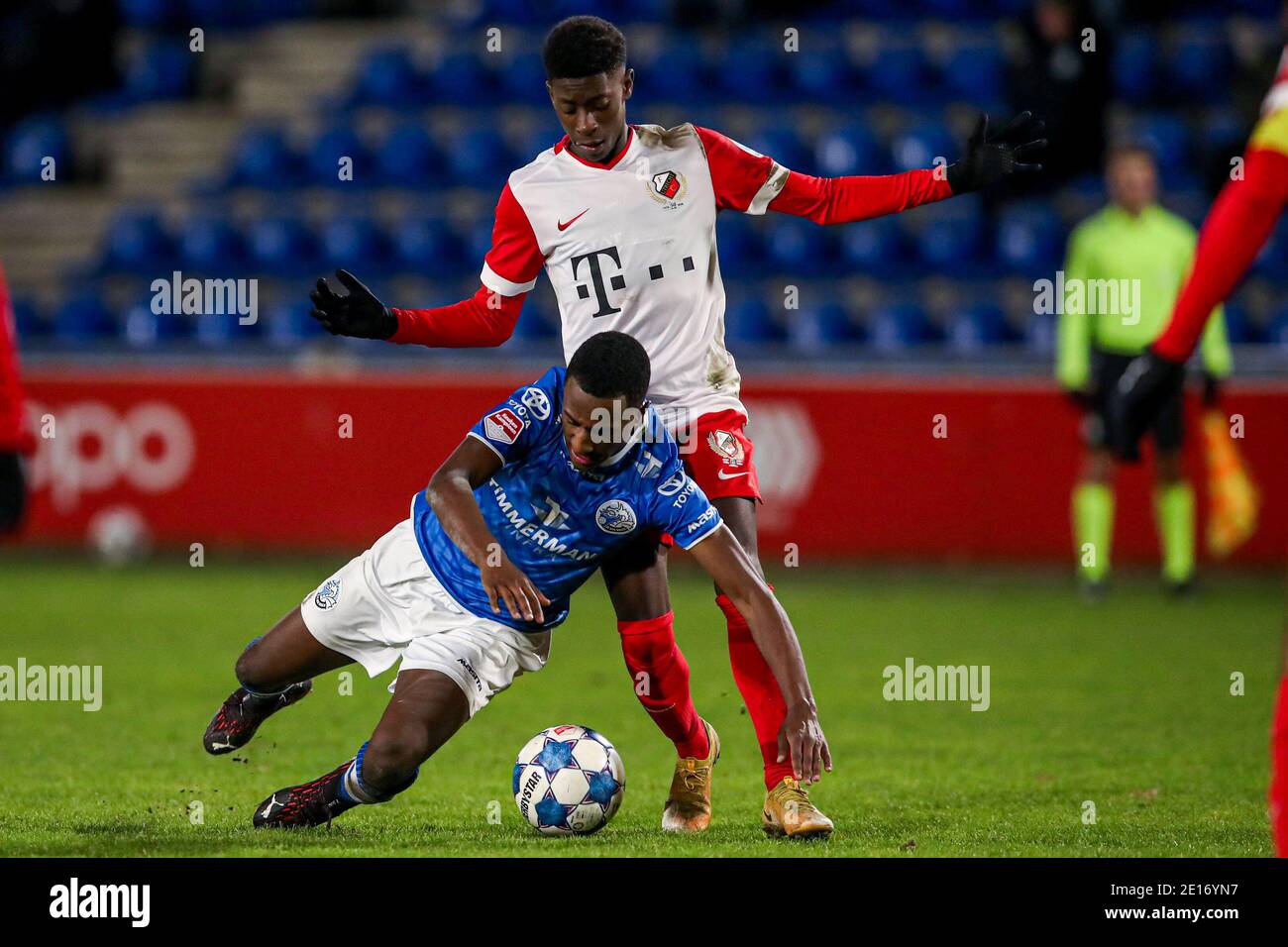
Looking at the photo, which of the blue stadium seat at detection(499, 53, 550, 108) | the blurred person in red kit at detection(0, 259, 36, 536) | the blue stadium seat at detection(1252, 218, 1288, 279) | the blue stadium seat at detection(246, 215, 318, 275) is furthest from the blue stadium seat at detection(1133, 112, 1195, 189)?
the blurred person in red kit at detection(0, 259, 36, 536)

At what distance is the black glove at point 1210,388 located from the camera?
11.8 m

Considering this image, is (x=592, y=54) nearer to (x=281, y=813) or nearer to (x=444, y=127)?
(x=281, y=813)

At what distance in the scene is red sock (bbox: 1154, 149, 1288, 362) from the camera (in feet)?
11.6

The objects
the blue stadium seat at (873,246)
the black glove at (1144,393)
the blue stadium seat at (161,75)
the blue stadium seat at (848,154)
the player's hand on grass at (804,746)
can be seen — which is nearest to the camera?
the black glove at (1144,393)

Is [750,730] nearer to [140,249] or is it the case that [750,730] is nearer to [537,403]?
[537,403]

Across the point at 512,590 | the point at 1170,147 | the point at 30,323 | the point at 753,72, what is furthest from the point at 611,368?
the point at 30,323

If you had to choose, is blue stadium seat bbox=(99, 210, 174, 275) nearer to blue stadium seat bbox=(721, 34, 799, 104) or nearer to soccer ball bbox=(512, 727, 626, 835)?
blue stadium seat bbox=(721, 34, 799, 104)

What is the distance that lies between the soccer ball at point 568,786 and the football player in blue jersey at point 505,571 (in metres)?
0.28

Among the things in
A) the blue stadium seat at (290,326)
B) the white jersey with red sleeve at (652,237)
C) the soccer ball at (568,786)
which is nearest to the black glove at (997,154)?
the white jersey with red sleeve at (652,237)

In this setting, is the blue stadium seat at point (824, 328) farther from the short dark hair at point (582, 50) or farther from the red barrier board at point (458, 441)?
the short dark hair at point (582, 50)

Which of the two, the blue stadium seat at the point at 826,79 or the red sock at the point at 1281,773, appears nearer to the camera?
the red sock at the point at 1281,773

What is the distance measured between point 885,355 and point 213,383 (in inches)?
Answer: 196

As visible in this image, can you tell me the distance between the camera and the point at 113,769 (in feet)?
21.3

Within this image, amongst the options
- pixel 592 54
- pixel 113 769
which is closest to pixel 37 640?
pixel 113 769
